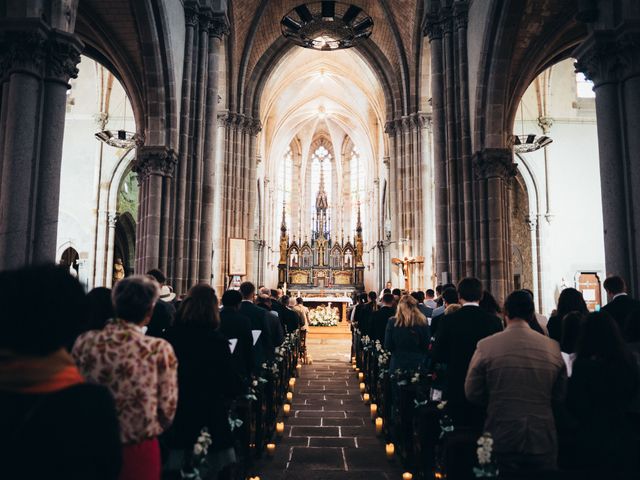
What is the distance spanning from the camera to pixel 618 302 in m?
5.05

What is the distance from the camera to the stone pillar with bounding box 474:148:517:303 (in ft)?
36.8

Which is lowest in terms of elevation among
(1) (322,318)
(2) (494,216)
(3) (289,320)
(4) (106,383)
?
(1) (322,318)

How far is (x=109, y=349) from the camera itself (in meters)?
2.15

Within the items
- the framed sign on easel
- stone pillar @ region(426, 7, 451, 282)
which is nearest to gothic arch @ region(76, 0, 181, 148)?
the framed sign on easel

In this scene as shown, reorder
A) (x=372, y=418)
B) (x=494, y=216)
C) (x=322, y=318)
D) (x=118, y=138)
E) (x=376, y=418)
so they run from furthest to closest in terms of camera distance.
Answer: (x=322, y=318), (x=118, y=138), (x=494, y=216), (x=372, y=418), (x=376, y=418)

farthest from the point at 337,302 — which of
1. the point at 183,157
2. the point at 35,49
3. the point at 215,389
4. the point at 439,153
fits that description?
the point at 215,389

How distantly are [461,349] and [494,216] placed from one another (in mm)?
8079

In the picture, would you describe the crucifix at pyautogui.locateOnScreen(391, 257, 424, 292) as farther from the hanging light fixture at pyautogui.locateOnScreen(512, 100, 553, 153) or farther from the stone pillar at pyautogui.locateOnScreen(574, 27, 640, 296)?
the stone pillar at pyautogui.locateOnScreen(574, 27, 640, 296)

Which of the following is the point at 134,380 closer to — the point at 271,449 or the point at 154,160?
the point at 271,449

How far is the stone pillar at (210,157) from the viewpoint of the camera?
1217 cm

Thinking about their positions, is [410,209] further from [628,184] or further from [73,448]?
[73,448]

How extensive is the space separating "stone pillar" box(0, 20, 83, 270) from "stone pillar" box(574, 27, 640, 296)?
6740 millimetres

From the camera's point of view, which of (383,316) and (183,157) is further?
(183,157)

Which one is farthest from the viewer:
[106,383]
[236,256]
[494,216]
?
[236,256]
